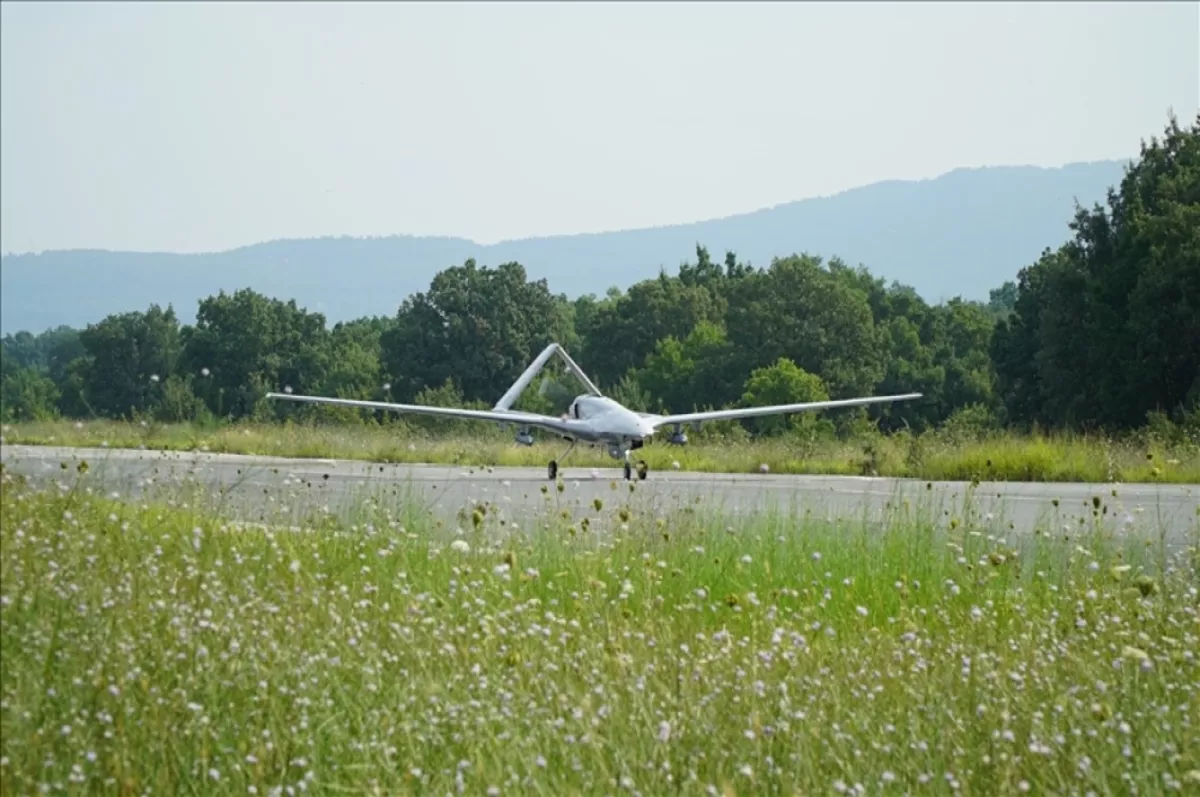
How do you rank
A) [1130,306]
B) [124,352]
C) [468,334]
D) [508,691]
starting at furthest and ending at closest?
[468,334]
[124,352]
[1130,306]
[508,691]

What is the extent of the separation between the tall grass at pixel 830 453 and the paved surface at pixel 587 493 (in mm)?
639

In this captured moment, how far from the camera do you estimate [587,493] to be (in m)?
21.6

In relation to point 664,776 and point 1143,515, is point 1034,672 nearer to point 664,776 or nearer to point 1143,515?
point 664,776

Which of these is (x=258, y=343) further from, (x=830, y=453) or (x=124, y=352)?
(x=830, y=453)

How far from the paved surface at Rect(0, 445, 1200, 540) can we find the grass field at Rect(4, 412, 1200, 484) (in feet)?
2.56

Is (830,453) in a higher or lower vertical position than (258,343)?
lower

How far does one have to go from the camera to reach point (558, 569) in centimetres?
949

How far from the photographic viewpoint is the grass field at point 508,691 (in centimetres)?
476

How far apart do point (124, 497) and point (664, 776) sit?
3866mm

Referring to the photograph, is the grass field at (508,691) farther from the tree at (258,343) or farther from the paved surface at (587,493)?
the tree at (258,343)

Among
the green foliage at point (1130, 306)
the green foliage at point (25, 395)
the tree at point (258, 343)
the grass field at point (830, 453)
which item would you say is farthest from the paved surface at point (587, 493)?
the tree at point (258, 343)

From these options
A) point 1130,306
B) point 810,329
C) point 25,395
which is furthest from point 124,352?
point 810,329

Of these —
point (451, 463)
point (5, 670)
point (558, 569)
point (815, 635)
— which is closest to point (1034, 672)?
point (815, 635)

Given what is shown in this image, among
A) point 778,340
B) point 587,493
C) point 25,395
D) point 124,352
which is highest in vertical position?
point 778,340
